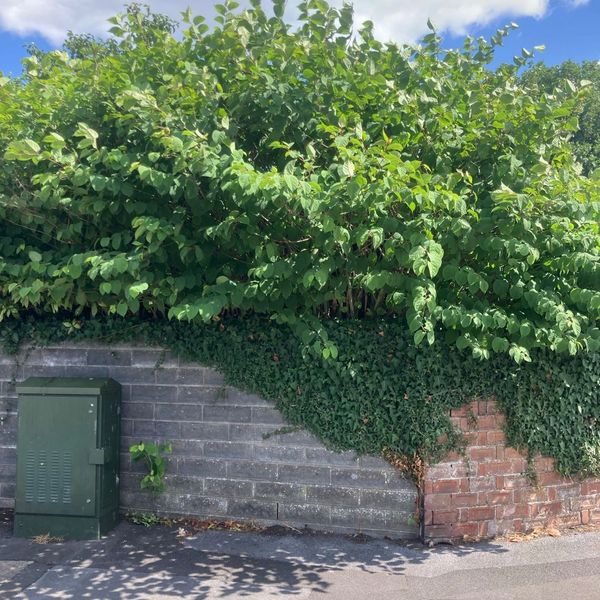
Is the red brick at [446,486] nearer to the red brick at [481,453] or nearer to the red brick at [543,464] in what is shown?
the red brick at [481,453]

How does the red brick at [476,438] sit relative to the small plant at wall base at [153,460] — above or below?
above

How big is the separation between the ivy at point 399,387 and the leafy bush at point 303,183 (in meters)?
0.26

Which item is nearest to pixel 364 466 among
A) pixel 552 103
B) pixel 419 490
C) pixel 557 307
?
pixel 419 490

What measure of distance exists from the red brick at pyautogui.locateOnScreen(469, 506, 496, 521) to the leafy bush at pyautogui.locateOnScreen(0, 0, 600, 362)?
1.26 meters

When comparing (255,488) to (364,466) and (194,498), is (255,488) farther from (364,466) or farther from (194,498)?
(364,466)

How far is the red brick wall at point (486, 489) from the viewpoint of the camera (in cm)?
480

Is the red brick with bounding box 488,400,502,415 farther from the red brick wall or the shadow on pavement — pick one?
the shadow on pavement

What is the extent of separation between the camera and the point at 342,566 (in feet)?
14.4

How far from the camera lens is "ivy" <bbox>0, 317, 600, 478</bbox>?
4820mm

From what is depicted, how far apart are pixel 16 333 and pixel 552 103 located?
15.6 ft

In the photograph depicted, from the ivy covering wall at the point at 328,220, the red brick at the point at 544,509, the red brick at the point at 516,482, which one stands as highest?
the ivy covering wall at the point at 328,220

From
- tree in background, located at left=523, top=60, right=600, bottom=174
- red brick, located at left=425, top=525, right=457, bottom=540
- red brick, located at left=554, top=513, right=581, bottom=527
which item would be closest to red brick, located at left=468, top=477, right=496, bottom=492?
red brick, located at left=425, top=525, right=457, bottom=540

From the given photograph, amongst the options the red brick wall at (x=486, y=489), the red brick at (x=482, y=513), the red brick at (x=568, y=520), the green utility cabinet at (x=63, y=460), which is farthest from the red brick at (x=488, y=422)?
the green utility cabinet at (x=63, y=460)

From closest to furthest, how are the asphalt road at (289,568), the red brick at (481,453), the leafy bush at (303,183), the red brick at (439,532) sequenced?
the asphalt road at (289,568) < the leafy bush at (303,183) < the red brick at (439,532) < the red brick at (481,453)
